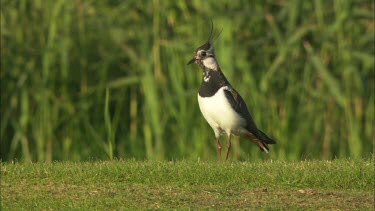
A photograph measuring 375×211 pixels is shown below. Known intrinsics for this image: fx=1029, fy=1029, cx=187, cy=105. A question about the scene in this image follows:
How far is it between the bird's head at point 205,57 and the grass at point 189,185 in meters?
1.50

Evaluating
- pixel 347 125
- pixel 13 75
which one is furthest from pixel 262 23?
pixel 13 75

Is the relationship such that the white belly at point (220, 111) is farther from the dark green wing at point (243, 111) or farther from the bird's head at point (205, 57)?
the bird's head at point (205, 57)

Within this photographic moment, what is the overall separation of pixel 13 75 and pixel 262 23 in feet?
9.02

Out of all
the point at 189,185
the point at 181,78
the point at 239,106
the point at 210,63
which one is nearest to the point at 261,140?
the point at 239,106

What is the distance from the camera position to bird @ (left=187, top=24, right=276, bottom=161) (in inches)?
389

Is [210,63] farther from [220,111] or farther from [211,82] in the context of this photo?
[220,111]

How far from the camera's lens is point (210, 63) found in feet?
33.1

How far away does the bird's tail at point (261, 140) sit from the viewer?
1023 centimetres

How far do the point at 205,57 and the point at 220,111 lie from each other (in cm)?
63

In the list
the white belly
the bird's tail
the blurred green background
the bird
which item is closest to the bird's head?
the bird

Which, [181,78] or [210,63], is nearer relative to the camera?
[210,63]

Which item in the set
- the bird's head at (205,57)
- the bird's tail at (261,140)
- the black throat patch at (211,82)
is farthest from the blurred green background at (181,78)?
the black throat patch at (211,82)

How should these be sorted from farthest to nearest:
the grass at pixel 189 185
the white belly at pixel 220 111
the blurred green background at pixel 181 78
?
the blurred green background at pixel 181 78
the white belly at pixel 220 111
the grass at pixel 189 185

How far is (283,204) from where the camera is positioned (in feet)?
24.9
